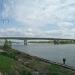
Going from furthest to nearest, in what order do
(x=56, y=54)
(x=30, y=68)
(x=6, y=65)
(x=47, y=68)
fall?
(x=56, y=54), (x=30, y=68), (x=47, y=68), (x=6, y=65)

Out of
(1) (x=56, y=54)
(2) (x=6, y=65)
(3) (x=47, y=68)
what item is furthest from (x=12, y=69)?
(1) (x=56, y=54)

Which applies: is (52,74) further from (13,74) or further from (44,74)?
(13,74)

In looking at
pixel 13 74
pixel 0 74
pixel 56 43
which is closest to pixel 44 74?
pixel 13 74

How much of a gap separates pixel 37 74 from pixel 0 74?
376 centimetres

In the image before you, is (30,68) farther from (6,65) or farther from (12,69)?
(12,69)

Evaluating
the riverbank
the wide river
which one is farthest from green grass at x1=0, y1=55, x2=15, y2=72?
the wide river

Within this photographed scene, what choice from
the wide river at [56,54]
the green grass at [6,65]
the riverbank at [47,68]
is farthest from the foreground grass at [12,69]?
the wide river at [56,54]

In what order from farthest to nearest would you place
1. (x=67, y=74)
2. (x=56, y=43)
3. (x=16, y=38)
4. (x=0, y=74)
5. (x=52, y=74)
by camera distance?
(x=56, y=43)
(x=16, y=38)
(x=67, y=74)
(x=0, y=74)
(x=52, y=74)

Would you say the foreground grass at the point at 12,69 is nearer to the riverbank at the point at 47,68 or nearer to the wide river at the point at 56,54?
the riverbank at the point at 47,68

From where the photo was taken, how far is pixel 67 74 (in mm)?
19641

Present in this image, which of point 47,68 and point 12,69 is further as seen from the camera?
point 47,68

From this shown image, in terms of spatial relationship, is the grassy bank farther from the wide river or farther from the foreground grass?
the wide river

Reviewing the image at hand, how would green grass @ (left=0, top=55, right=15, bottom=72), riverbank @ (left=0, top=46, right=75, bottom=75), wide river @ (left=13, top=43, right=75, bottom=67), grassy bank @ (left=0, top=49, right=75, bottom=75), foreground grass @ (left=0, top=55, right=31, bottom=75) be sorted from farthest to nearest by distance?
1. wide river @ (left=13, top=43, right=75, bottom=67)
2. green grass @ (left=0, top=55, right=15, bottom=72)
3. riverbank @ (left=0, top=46, right=75, bottom=75)
4. grassy bank @ (left=0, top=49, right=75, bottom=75)
5. foreground grass @ (left=0, top=55, right=31, bottom=75)

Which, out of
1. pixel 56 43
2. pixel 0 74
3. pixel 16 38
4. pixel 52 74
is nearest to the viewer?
pixel 52 74
